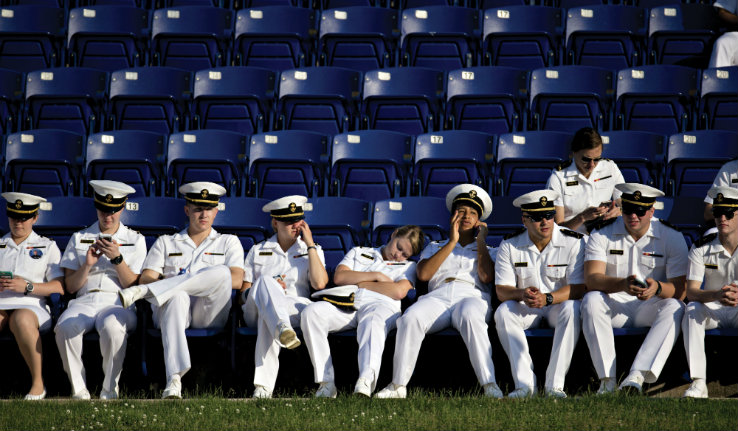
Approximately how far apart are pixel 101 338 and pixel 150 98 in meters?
3.16

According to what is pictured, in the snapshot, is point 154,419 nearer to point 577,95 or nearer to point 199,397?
point 199,397

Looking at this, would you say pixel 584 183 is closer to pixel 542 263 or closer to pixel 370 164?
pixel 542 263

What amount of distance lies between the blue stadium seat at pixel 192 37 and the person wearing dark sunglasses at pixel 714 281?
5.19 metres

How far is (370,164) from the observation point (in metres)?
7.95

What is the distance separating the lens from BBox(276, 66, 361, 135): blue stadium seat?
8695mm

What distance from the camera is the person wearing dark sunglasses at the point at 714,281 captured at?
19.6 ft

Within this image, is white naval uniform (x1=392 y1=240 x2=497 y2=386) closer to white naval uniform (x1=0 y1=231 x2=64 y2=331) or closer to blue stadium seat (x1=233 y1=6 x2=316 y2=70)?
white naval uniform (x1=0 y1=231 x2=64 y2=331)

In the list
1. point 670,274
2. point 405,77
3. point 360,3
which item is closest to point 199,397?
point 670,274

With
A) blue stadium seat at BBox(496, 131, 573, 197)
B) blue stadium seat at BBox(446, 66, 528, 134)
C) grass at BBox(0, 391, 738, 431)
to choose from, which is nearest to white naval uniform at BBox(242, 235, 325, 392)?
grass at BBox(0, 391, 738, 431)

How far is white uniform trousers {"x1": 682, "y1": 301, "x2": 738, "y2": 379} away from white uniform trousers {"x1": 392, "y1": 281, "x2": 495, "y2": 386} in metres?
Answer: 1.22

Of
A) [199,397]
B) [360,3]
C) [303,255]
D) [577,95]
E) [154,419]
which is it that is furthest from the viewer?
[360,3]

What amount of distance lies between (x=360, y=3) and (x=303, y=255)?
400 centimetres

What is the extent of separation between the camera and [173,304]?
20.6 ft

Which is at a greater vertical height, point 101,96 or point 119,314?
point 101,96
